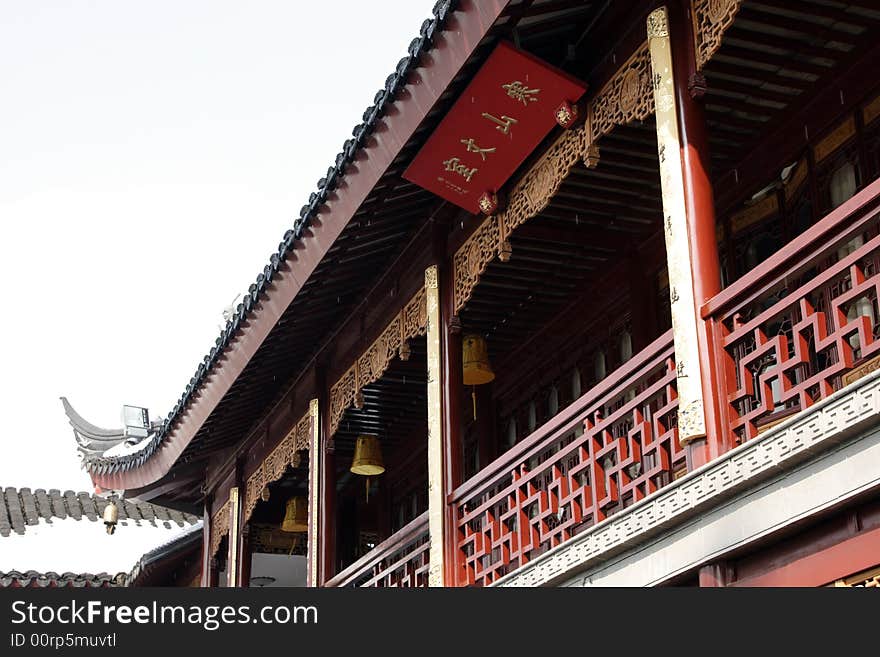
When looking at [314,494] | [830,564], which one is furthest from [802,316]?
[314,494]

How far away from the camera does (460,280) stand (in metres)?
9.22

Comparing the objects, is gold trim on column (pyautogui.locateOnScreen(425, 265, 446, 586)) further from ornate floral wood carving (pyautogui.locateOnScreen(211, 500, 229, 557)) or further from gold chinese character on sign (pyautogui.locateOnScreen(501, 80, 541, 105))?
ornate floral wood carving (pyautogui.locateOnScreen(211, 500, 229, 557))

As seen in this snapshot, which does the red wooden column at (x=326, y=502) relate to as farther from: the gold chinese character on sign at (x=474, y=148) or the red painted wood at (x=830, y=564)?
the red painted wood at (x=830, y=564)

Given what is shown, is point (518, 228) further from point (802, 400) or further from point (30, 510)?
point (30, 510)

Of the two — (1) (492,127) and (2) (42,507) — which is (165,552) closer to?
(2) (42,507)

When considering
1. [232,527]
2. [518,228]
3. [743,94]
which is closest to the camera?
[743,94]

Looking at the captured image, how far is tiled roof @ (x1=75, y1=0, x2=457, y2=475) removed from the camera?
767cm

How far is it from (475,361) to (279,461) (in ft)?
10.7

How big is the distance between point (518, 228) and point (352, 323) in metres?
2.85

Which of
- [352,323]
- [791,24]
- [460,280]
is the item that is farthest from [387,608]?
[352,323]

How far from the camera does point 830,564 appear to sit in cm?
527

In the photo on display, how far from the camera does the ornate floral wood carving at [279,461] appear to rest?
1202 cm

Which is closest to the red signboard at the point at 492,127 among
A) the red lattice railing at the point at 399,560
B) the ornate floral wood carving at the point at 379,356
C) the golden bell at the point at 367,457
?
the ornate floral wood carving at the point at 379,356

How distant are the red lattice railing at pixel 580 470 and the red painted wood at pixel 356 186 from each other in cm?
200
